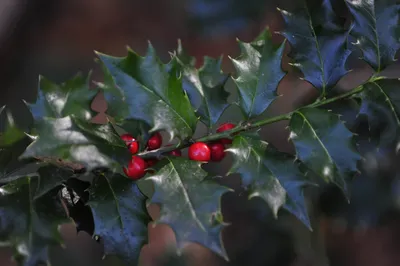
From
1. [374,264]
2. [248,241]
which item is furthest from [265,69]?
[374,264]

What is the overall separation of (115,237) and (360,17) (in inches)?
18.5

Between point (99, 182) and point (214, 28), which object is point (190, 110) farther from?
point (214, 28)

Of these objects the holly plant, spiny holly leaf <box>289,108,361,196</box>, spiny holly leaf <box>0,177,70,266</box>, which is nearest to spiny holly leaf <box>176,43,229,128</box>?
the holly plant

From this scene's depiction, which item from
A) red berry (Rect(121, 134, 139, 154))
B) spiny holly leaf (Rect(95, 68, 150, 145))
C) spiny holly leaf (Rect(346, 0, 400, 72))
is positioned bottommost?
red berry (Rect(121, 134, 139, 154))

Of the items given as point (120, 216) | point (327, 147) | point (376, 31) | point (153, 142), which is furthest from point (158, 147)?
point (376, 31)

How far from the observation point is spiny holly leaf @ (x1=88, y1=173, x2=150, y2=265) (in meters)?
0.68

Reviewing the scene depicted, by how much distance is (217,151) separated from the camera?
74 cm

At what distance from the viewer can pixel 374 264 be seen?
2.25 metres

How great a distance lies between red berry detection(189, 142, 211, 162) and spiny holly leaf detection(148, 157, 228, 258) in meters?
0.03

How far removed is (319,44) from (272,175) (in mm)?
227

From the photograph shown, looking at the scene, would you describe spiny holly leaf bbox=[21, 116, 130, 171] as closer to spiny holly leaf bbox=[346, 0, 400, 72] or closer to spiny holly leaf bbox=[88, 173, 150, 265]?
spiny holly leaf bbox=[88, 173, 150, 265]

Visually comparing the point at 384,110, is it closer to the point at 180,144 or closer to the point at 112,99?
the point at 180,144

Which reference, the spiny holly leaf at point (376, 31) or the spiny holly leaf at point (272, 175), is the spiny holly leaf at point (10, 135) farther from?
the spiny holly leaf at point (376, 31)

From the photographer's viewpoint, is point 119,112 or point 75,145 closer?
point 75,145
